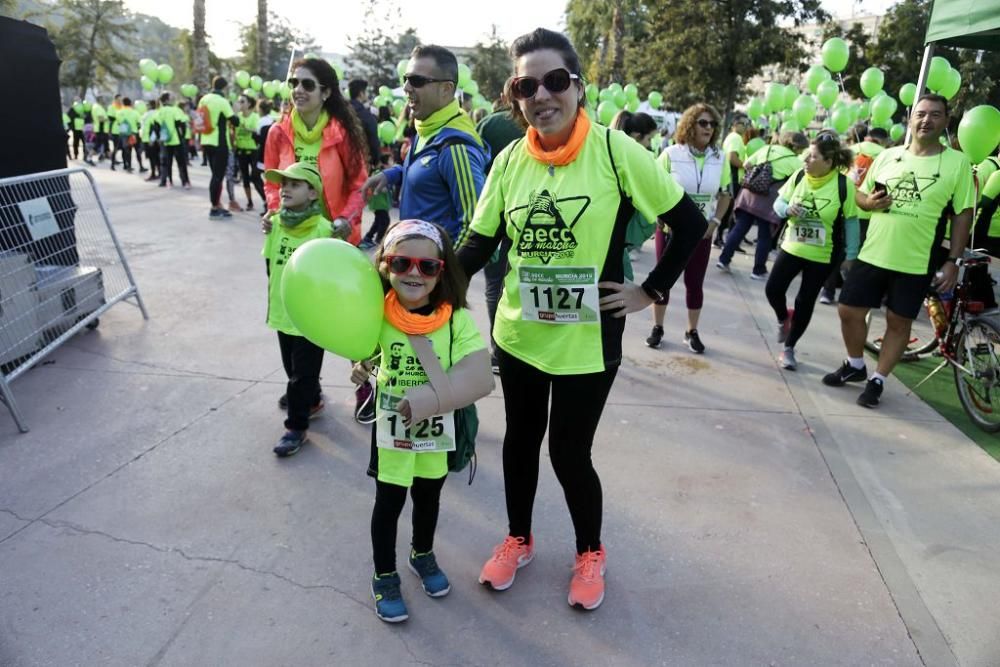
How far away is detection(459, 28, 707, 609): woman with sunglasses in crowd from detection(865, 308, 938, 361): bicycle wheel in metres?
3.80

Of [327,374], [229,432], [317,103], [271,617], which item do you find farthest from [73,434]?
[317,103]

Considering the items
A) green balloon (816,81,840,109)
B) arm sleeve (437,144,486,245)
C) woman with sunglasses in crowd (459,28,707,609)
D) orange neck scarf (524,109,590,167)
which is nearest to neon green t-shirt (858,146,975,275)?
woman with sunglasses in crowd (459,28,707,609)

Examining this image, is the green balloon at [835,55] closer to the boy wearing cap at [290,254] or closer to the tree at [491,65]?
the boy wearing cap at [290,254]

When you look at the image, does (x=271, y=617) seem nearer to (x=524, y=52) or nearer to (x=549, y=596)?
(x=549, y=596)

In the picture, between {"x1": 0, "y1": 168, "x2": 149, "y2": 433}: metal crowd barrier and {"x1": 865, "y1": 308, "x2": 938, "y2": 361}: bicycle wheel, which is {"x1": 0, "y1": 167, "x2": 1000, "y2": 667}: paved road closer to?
{"x1": 0, "y1": 168, "x2": 149, "y2": 433}: metal crowd barrier

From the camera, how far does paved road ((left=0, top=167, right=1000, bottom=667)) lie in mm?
2471

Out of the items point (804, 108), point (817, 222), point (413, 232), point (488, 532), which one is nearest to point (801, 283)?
point (817, 222)

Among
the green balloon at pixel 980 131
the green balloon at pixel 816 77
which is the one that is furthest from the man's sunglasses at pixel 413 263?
the green balloon at pixel 816 77

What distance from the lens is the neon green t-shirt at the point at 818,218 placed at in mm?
5092

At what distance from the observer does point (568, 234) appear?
228 centimetres

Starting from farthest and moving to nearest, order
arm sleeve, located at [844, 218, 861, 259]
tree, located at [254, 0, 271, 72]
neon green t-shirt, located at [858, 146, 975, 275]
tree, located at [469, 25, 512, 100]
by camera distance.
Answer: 1. tree, located at [469, 25, 512, 100]
2. tree, located at [254, 0, 271, 72]
3. arm sleeve, located at [844, 218, 861, 259]
4. neon green t-shirt, located at [858, 146, 975, 275]

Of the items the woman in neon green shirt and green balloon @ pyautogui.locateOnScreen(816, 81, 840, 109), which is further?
green balloon @ pyautogui.locateOnScreen(816, 81, 840, 109)

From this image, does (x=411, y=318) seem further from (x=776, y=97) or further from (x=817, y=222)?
(x=776, y=97)

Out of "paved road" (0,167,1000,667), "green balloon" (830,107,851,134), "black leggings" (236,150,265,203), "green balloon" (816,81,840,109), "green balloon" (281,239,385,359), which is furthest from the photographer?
"black leggings" (236,150,265,203)
